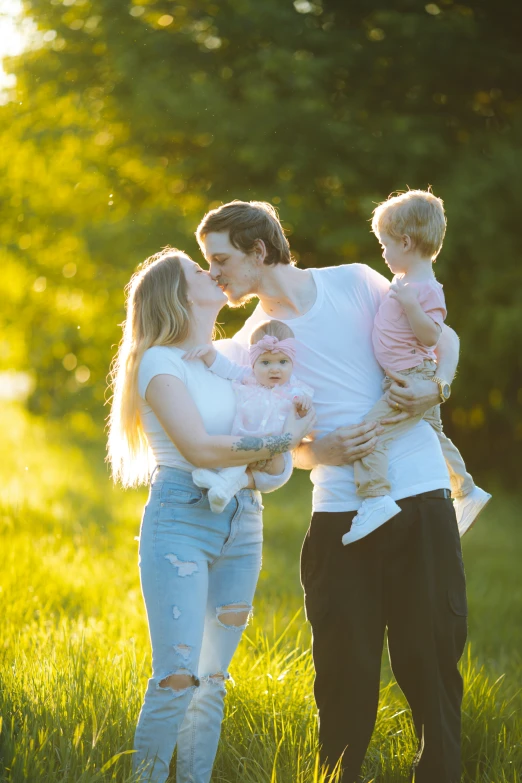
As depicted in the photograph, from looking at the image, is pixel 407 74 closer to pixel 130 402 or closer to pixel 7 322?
pixel 7 322

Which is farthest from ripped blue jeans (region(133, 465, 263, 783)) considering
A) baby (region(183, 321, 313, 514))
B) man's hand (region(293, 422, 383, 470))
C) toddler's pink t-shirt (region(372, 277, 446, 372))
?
toddler's pink t-shirt (region(372, 277, 446, 372))

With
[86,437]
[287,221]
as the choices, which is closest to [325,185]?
[287,221]

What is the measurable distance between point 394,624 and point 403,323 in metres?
1.02

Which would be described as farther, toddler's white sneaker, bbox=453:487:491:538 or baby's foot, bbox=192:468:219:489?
toddler's white sneaker, bbox=453:487:491:538

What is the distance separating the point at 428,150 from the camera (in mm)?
11562

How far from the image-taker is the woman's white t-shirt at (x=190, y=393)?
2969 millimetres

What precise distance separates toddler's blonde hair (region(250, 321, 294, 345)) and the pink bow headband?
0.04 metres

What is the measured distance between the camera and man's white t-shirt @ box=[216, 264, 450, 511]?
10.5 ft

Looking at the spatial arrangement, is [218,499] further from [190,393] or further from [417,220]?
[417,220]

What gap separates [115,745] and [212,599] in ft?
2.22

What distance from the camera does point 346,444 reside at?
10.2 ft

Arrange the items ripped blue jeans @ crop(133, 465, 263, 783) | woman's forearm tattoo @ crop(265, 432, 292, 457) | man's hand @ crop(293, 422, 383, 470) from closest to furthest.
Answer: ripped blue jeans @ crop(133, 465, 263, 783), woman's forearm tattoo @ crop(265, 432, 292, 457), man's hand @ crop(293, 422, 383, 470)

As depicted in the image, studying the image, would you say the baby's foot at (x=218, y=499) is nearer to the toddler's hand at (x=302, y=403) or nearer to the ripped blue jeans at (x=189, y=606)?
the ripped blue jeans at (x=189, y=606)

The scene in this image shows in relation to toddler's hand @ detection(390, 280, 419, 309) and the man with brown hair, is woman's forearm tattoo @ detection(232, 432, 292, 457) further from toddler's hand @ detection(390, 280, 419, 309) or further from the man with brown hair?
toddler's hand @ detection(390, 280, 419, 309)
